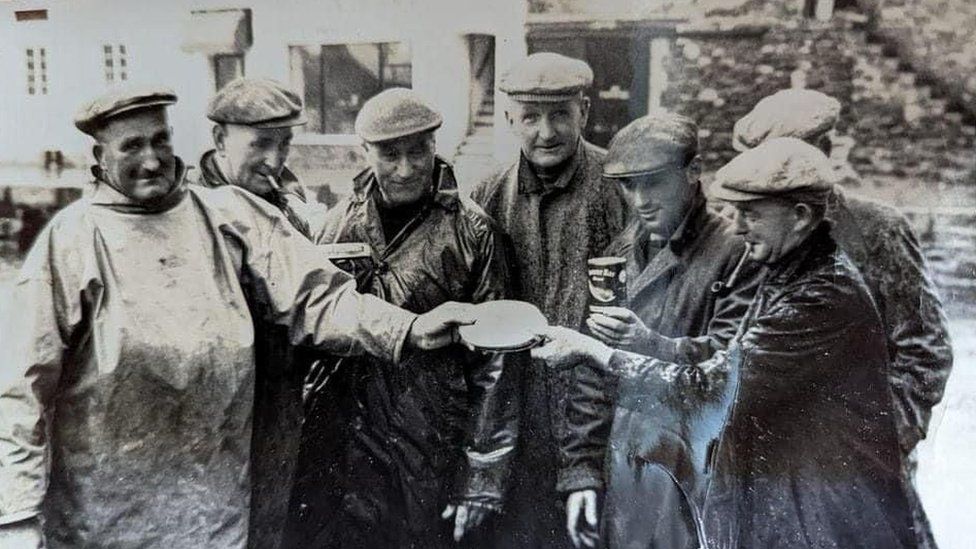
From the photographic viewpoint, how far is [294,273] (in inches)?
125

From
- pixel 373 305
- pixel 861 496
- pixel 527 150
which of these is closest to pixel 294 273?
pixel 373 305

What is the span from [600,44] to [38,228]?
2304 mm

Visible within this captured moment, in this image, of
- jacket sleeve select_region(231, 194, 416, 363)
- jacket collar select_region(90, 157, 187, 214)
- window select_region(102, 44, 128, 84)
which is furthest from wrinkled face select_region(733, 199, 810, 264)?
window select_region(102, 44, 128, 84)

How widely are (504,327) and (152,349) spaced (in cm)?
131

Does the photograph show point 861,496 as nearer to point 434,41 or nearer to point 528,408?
point 528,408

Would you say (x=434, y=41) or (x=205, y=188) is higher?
(x=434, y=41)

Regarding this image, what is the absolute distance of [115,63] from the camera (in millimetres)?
3348

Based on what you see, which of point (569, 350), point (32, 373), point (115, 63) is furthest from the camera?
point (115, 63)

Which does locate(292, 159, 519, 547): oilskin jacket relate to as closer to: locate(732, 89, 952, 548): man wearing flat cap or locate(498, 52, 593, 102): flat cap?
locate(498, 52, 593, 102): flat cap

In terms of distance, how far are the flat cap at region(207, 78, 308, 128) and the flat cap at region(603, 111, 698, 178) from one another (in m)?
1.26

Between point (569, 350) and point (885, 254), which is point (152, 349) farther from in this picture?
point (885, 254)

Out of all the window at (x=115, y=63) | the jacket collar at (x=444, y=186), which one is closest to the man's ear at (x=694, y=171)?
the jacket collar at (x=444, y=186)

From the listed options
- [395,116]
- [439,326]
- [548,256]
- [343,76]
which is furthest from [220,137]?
[548,256]

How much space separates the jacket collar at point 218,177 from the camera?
3248mm
